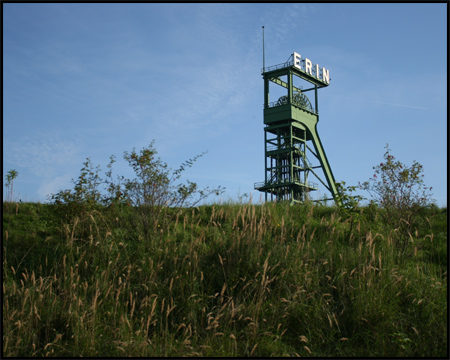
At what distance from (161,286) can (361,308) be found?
3311mm

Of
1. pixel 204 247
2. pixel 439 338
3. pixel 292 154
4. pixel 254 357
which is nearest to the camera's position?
pixel 254 357

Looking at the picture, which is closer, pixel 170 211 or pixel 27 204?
pixel 170 211

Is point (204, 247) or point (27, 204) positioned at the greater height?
point (27, 204)

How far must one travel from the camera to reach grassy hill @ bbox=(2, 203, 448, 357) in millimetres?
6855

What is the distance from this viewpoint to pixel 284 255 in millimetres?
8891

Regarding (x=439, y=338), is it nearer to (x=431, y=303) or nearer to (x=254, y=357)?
(x=431, y=303)

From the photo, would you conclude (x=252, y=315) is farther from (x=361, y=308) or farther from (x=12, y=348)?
(x=12, y=348)

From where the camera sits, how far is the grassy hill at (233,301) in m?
6.86

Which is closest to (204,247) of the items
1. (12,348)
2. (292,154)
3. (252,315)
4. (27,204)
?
(252,315)

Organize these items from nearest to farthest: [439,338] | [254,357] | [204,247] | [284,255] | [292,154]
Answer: [254,357]
[439,338]
[284,255]
[204,247]
[292,154]

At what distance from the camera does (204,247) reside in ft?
31.2

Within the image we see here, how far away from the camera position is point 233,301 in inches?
305

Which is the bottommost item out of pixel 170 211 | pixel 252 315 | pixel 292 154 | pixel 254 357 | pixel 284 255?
pixel 254 357

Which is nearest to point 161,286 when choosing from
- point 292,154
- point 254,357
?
point 254,357
